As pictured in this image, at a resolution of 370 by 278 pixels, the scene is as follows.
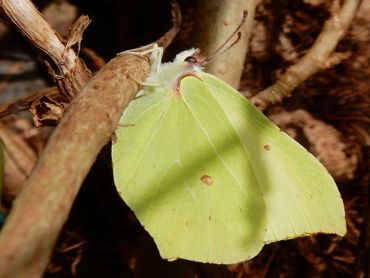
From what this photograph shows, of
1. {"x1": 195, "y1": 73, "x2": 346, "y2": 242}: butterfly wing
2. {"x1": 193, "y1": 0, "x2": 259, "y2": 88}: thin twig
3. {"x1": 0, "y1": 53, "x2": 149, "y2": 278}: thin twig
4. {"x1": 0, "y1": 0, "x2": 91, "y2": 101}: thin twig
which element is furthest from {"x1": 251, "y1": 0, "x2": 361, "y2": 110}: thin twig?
{"x1": 0, "y1": 53, "x2": 149, "y2": 278}: thin twig

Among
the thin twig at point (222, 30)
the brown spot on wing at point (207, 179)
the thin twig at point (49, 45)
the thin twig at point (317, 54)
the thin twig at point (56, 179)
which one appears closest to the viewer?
the thin twig at point (56, 179)

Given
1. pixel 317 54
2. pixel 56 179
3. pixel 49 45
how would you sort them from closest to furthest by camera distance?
pixel 56 179 → pixel 49 45 → pixel 317 54

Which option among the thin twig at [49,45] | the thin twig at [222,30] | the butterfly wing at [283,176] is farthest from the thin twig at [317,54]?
the thin twig at [49,45]

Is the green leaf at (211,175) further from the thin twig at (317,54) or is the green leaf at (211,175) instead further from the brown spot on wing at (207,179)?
the thin twig at (317,54)

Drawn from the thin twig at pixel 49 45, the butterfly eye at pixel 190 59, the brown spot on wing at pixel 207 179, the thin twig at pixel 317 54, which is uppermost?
the thin twig at pixel 49 45

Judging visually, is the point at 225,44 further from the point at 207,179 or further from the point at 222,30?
the point at 207,179

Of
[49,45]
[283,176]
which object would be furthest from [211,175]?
[49,45]
